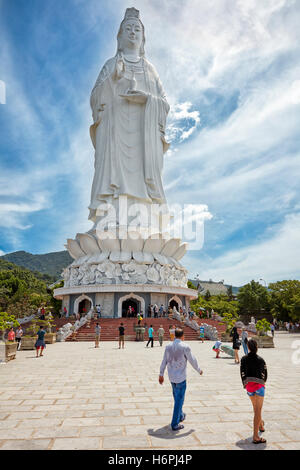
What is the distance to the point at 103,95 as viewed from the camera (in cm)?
3734

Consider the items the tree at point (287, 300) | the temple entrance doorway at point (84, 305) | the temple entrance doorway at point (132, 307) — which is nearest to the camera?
the temple entrance doorway at point (132, 307)

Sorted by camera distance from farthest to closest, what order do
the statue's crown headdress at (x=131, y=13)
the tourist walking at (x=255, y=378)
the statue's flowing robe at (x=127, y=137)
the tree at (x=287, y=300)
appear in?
the statue's crown headdress at (x=131, y=13) → the statue's flowing robe at (x=127, y=137) → the tree at (x=287, y=300) → the tourist walking at (x=255, y=378)

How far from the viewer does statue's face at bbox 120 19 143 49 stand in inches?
1508

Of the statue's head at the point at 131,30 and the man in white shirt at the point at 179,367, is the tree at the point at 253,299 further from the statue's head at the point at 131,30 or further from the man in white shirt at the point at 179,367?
the man in white shirt at the point at 179,367

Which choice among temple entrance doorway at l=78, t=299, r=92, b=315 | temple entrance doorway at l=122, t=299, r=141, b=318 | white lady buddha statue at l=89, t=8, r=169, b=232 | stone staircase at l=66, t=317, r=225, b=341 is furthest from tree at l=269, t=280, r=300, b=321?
temple entrance doorway at l=78, t=299, r=92, b=315

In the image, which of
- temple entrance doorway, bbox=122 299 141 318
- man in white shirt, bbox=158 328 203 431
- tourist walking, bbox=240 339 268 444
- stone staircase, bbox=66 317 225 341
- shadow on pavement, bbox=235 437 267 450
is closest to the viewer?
shadow on pavement, bbox=235 437 267 450

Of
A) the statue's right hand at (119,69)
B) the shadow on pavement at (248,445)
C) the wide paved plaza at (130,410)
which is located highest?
the statue's right hand at (119,69)

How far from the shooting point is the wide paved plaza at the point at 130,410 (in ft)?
14.4

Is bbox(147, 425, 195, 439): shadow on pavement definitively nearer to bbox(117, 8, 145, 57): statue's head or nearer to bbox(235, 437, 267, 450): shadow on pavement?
bbox(235, 437, 267, 450): shadow on pavement

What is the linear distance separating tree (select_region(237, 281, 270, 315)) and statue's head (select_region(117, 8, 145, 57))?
3761 centimetres

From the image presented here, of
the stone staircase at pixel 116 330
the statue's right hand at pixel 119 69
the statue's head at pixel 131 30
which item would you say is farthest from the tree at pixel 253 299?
the statue's head at pixel 131 30

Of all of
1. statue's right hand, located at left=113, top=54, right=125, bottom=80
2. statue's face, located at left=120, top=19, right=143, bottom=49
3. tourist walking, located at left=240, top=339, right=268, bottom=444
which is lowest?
tourist walking, located at left=240, top=339, right=268, bottom=444

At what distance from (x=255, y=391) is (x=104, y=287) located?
1038 inches

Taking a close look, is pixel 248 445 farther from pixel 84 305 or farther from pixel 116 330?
pixel 84 305
